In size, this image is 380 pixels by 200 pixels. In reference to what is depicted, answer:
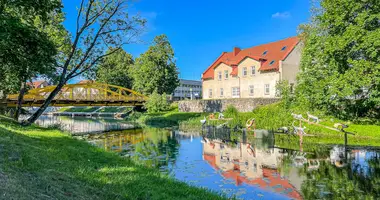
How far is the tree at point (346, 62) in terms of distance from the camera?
18.7 m

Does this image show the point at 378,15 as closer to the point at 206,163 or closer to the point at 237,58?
the point at 206,163

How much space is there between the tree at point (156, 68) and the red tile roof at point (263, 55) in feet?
25.6

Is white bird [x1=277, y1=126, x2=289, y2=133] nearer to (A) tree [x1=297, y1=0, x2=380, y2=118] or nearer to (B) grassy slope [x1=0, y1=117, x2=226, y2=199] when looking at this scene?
(A) tree [x1=297, y1=0, x2=380, y2=118]

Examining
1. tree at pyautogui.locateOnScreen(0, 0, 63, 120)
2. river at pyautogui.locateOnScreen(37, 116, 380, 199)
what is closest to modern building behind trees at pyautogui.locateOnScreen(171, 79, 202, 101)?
river at pyautogui.locateOnScreen(37, 116, 380, 199)

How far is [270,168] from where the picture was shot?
1236cm

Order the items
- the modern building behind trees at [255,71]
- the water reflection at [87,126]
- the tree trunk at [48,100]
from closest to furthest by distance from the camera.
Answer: the tree trunk at [48,100]
the water reflection at [87,126]
the modern building behind trees at [255,71]

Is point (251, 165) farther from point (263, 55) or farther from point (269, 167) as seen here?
point (263, 55)

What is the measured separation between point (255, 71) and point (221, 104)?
7.59 meters

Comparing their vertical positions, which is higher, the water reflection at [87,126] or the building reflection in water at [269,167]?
the water reflection at [87,126]

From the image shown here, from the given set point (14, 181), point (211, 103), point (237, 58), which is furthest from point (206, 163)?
point (237, 58)

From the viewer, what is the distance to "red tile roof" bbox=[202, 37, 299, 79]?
38656mm

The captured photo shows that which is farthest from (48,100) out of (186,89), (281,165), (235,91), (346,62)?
(186,89)

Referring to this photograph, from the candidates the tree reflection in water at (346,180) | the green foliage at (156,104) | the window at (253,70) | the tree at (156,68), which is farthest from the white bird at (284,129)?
the tree at (156,68)

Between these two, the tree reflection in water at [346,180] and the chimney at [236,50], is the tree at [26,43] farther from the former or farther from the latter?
the chimney at [236,50]
